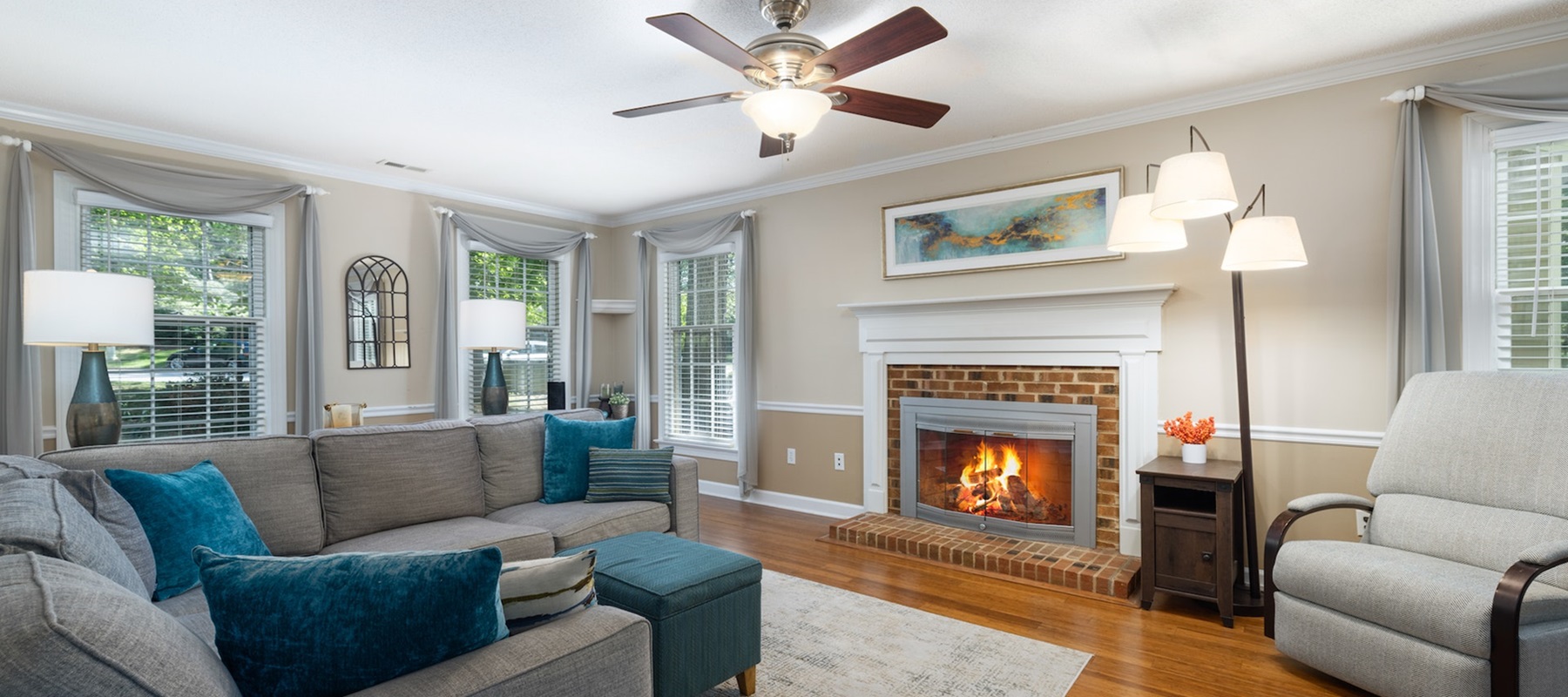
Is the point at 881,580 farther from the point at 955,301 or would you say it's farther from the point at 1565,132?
the point at 1565,132

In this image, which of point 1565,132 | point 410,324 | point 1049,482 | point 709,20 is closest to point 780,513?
point 1049,482

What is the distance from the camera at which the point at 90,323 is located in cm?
267

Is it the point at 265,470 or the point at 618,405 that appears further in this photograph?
the point at 618,405

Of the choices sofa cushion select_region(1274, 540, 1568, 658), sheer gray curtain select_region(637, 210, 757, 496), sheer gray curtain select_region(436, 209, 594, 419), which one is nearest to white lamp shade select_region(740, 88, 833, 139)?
sofa cushion select_region(1274, 540, 1568, 658)

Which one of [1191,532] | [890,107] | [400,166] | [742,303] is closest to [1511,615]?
[1191,532]

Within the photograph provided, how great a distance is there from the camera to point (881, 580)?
12.0 ft

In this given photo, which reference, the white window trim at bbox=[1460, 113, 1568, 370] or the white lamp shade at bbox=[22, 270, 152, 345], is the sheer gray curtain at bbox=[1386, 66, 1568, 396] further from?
the white lamp shade at bbox=[22, 270, 152, 345]

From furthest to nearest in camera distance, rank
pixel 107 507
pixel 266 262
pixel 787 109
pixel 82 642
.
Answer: pixel 266 262 → pixel 787 109 → pixel 107 507 → pixel 82 642

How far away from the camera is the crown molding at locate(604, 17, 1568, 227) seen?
2895 millimetres

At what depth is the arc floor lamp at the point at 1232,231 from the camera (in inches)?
97.7

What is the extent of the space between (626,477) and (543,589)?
6.62 feet

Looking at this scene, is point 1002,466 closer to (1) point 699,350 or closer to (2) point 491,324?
(1) point 699,350

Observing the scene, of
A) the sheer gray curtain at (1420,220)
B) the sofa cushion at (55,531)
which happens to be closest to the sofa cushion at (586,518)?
the sofa cushion at (55,531)

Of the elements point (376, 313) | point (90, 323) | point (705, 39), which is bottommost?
point (90, 323)
